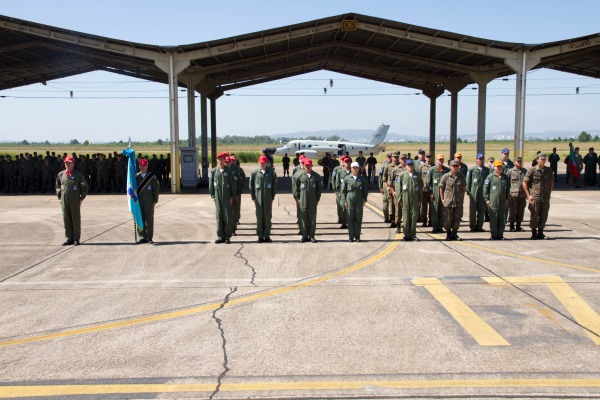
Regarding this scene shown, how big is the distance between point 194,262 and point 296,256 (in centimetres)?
189

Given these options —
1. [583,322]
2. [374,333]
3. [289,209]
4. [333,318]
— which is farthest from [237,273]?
[289,209]

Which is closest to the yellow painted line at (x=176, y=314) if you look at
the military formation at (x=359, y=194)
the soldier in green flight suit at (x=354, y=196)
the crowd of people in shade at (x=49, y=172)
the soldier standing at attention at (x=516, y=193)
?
the soldier in green flight suit at (x=354, y=196)

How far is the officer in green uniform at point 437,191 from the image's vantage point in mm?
13539

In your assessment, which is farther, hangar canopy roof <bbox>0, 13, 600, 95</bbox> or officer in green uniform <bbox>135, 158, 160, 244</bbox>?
hangar canopy roof <bbox>0, 13, 600, 95</bbox>

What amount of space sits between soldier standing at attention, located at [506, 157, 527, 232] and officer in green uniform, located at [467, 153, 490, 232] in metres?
0.57

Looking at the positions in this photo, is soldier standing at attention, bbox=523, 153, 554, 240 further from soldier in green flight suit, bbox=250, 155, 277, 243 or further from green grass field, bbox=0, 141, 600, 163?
green grass field, bbox=0, 141, 600, 163

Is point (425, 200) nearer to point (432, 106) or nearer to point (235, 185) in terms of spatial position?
point (235, 185)

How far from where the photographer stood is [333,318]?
6.90m

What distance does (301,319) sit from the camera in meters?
6.88

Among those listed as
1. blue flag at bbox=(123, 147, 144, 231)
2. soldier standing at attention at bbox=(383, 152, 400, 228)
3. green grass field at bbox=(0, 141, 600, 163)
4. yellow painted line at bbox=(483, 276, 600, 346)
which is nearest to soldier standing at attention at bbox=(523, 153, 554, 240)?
soldier standing at attention at bbox=(383, 152, 400, 228)

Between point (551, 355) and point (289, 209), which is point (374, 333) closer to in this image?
point (551, 355)

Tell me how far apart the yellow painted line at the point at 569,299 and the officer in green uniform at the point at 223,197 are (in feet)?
18.8

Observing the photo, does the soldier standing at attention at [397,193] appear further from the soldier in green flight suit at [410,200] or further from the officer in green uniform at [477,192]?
the officer in green uniform at [477,192]

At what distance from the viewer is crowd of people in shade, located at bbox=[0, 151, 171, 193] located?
25766mm
